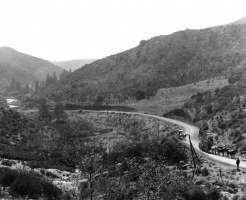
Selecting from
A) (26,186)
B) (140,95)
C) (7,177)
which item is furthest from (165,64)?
(26,186)

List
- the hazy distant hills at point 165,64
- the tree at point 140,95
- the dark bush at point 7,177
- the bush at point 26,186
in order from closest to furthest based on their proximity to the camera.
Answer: the bush at point 26,186, the dark bush at point 7,177, the tree at point 140,95, the hazy distant hills at point 165,64

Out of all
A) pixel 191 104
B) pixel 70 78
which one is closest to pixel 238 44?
pixel 191 104

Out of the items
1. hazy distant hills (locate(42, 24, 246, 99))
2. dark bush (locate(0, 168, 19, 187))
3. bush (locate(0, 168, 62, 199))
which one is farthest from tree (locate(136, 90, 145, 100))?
dark bush (locate(0, 168, 19, 187))

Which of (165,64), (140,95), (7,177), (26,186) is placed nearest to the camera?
(26,186)

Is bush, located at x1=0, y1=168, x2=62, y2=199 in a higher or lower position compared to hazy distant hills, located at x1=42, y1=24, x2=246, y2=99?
lower

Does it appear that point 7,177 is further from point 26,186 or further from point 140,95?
point 140,95

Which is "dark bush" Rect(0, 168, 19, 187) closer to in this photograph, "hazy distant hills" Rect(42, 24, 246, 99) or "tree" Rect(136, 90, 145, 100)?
"tree" Rect(136, 90, 145, 100)

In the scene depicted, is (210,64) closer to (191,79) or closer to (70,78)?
(191,79)

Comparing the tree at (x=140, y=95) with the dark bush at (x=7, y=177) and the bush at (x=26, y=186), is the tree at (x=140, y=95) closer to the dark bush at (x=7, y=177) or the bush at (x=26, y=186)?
the bush at (x=26, y=186)

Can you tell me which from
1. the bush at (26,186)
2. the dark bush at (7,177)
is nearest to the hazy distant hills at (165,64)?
the bush at (26,186)
